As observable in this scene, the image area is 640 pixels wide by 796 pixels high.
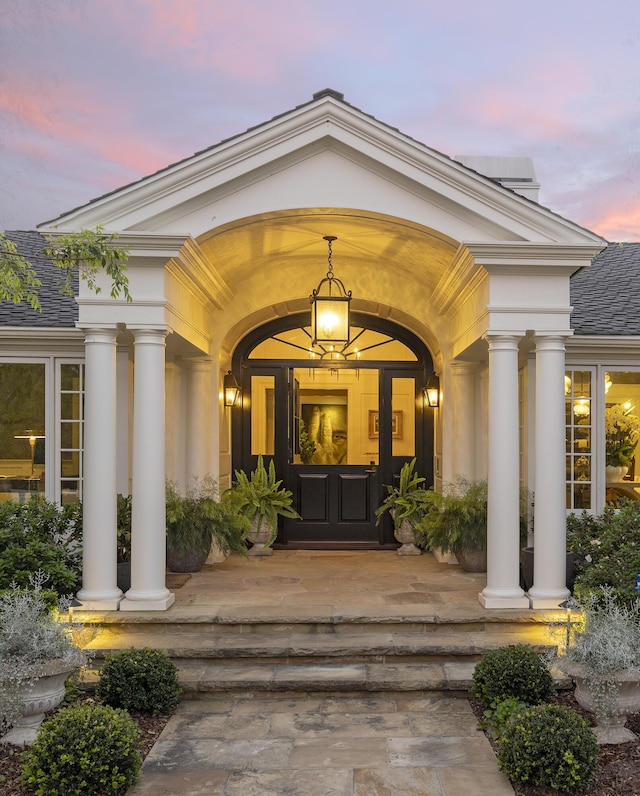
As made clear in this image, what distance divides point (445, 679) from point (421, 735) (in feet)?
2.35

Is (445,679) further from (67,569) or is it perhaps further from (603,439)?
(603,439)

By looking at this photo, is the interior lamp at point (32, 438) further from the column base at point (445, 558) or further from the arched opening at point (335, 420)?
the column base at point (445, 558)

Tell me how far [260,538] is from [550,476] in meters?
4.45

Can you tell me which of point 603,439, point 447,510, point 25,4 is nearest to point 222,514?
point 447,510

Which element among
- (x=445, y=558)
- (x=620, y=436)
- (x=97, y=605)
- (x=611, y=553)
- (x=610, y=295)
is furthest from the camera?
(x=610, y=295)

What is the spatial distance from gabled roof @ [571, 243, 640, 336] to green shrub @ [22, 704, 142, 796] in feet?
20.2

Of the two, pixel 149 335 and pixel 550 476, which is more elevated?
pixel 149 335

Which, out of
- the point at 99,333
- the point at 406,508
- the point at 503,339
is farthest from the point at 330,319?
the point at 406,508

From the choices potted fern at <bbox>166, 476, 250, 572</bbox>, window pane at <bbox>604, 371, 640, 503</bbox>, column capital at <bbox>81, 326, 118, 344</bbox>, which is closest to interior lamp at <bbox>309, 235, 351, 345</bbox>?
column capital at <bbox>81, 326, 118, 344</bbox>

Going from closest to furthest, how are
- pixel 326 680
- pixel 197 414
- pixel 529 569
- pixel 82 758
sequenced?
1. pixel 82 758
2. pixel 326 680
3. pixel 529 569
4. pixel 197 414

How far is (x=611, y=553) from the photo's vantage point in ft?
21.0

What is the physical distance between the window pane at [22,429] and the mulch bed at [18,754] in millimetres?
3866

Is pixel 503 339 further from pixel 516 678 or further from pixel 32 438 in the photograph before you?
pixel 32 438

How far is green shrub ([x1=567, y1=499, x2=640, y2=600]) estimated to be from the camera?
5.91 meters
